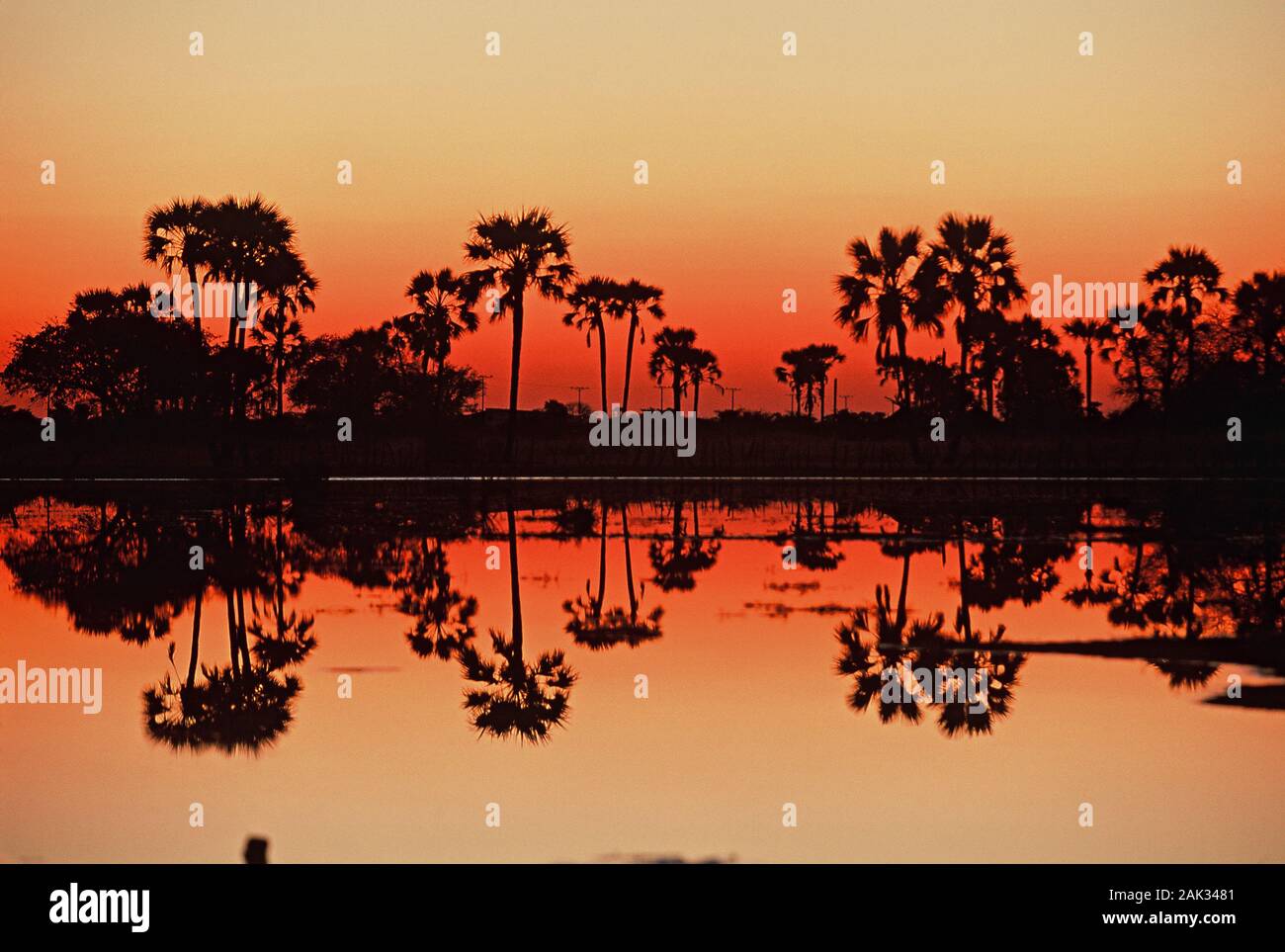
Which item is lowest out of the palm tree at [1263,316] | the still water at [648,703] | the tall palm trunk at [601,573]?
the still water at [648,703]

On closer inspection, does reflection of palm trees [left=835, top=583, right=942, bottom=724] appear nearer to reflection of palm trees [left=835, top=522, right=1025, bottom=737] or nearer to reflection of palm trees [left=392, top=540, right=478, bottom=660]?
reflection of palm trees [left=835, top=522, right=1025, bottom=737]

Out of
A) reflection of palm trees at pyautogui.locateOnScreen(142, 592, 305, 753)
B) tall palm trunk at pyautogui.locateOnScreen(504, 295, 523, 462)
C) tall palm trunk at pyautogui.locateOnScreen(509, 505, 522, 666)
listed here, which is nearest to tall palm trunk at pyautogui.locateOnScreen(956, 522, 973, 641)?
tall palm trunk at pyautogui.locateOnScreen(509, 505, 522, 666)

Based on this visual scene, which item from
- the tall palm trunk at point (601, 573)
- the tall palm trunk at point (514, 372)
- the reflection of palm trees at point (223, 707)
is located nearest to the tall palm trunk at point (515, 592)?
the tall palm trunk at point (601, 573)

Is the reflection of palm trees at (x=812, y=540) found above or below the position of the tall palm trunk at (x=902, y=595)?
above

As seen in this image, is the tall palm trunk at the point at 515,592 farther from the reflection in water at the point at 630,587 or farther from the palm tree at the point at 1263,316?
the palm tree at the point at 1263,316

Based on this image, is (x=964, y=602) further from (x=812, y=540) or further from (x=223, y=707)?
(x=812, y=540)

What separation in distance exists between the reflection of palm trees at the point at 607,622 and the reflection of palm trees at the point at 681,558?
0.58m

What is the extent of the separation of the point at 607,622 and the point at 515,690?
153 inches

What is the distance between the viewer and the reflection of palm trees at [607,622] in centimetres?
1383

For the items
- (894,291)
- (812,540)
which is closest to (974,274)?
(894,291)
